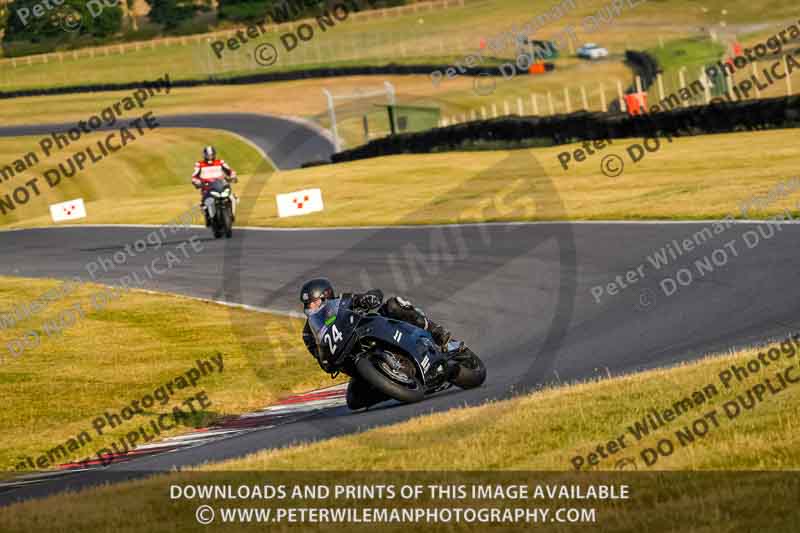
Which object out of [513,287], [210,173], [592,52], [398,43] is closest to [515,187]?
[210,173]

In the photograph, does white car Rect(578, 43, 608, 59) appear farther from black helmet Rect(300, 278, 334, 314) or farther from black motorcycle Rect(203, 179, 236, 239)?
black helmet Rect(300, 278, 334, 314)

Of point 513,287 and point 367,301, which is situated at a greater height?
point 367,301

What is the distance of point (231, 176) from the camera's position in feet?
89.2

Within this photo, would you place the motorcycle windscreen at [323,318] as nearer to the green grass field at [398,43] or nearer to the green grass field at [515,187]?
the green grass field at [515,187]

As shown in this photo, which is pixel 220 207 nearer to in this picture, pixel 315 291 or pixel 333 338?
pixel 315 291

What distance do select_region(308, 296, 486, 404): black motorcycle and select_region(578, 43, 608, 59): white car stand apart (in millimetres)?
71603

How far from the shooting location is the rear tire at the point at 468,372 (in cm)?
1174

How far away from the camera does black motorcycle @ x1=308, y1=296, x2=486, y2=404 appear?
10961mm

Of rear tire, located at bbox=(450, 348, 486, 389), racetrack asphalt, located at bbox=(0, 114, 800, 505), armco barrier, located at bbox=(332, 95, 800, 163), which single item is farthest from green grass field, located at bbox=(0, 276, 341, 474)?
armco barrier, located at bbox=(332, 95, 800, 163)

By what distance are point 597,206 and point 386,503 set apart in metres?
18.9

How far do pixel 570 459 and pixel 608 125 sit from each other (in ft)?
93.0

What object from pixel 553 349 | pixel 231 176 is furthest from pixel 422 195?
pixel 553 349

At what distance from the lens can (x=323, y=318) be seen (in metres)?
11.2

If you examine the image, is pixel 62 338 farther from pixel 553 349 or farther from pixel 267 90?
pixel 267 90
